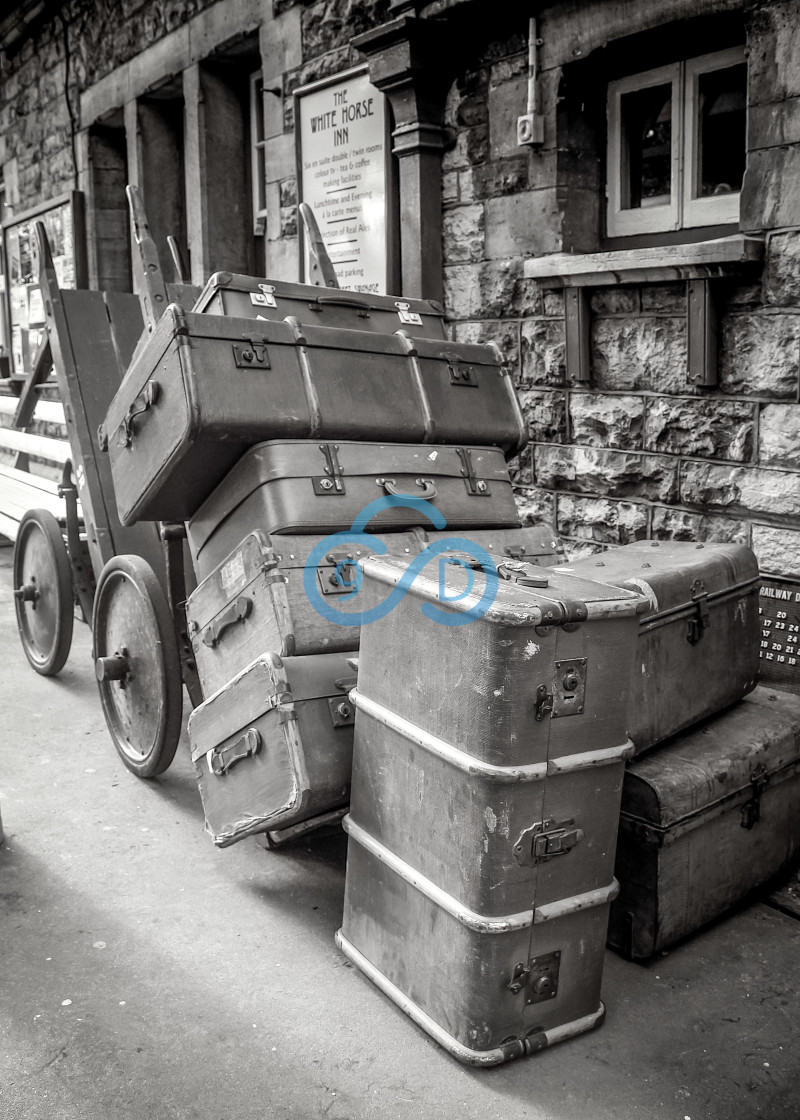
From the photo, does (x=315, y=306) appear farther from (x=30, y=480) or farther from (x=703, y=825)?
(x=30, y=480)

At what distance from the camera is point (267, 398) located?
324cm

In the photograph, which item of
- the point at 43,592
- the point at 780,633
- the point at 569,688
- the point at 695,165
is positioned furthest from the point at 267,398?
the point at 43,592

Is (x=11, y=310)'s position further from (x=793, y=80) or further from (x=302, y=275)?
(x=793, y=80)

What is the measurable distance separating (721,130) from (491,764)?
307 centimetres

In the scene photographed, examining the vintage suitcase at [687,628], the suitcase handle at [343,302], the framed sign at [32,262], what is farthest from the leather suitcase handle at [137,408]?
the framed sign at [32,262]

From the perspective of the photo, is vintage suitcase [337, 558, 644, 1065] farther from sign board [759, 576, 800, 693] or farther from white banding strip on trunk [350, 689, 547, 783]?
sign board [759, 576, 800, 693]

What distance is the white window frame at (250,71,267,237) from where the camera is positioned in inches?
293

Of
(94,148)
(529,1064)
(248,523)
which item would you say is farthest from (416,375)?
(94,148)

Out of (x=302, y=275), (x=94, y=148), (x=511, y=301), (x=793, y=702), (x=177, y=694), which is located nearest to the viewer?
(x=793, y=702)

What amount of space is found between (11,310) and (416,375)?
9.65 m

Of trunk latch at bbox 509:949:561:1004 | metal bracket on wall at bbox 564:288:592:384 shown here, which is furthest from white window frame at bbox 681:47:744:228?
trunk latch at bbox 509:949:561:1004

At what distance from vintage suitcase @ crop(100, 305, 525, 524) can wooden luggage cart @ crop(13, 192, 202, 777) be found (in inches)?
18.2

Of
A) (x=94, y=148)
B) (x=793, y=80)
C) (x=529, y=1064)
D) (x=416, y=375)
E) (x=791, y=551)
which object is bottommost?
(x=529, y=1064)

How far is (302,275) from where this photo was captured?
654cm
